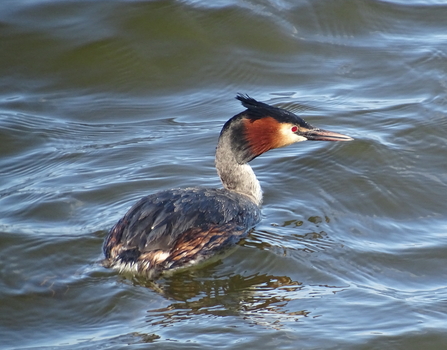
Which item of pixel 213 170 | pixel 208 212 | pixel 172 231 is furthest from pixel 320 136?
pixel 172 231

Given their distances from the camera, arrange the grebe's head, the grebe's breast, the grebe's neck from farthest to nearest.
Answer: the grebe's neck, the grebe's head, the grebe's breast

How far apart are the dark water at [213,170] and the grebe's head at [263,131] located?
460 millimetres

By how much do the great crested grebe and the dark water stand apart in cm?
14

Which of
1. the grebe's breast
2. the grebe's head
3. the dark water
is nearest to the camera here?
the dark water

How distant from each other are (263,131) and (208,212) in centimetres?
114

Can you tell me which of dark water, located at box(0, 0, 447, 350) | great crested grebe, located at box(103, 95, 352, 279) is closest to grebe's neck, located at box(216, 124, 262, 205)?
great crested grebe, located at box(103, 95, 352, 279)

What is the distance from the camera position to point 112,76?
29.9 ft

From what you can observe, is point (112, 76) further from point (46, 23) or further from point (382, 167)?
point (382, 167)

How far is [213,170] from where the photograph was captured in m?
7.22

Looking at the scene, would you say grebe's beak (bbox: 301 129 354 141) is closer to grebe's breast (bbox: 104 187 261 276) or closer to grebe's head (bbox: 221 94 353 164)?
grebe's head (bbox: 221 94 353 164)

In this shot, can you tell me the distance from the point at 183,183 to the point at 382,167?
6.13ft

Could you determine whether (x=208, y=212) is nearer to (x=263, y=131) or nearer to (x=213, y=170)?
(x=263, y=131)

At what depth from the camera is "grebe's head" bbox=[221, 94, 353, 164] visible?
650 centimetres

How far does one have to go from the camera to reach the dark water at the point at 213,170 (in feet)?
15.6
